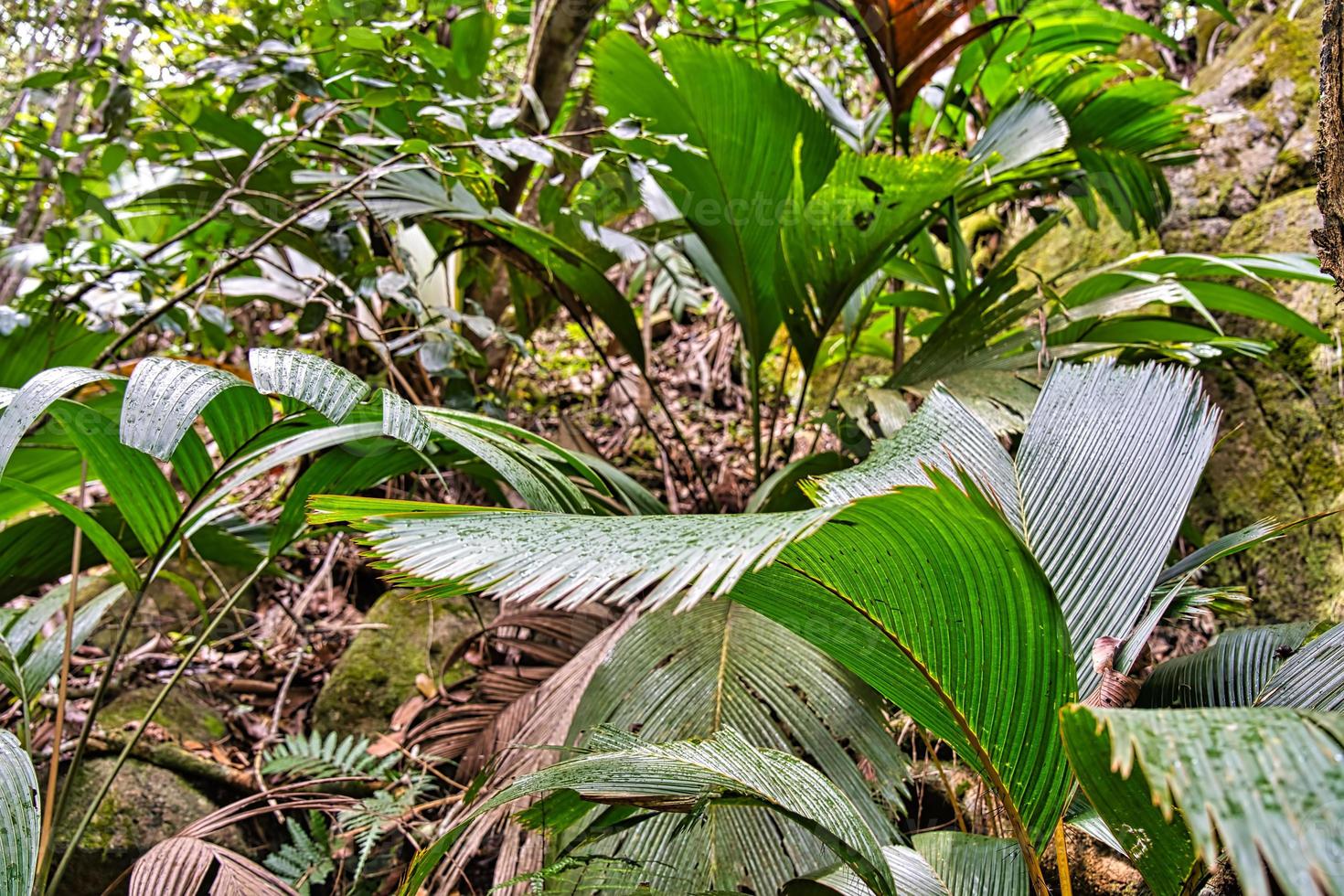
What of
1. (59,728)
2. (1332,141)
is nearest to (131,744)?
(59,728)

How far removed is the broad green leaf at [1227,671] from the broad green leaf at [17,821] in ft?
3.48

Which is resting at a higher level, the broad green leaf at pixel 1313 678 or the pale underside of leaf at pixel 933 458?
the pale underside of leaf at pixel 933 458

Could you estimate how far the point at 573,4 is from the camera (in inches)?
82.5

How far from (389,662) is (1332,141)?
6.30ft

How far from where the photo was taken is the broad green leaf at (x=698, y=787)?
0.64 m

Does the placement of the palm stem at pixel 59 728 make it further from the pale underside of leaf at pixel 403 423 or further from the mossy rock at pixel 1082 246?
the mossy rock at pixel 1082 246

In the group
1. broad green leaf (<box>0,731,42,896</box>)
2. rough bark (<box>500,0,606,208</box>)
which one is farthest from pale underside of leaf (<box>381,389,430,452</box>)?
rough bark (<box>500,0,606,208</box>)

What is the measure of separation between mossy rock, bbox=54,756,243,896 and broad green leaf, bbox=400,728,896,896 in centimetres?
107

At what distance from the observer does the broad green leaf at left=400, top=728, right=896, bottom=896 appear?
64 centimetres

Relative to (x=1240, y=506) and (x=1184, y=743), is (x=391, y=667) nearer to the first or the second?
(x=1184, y=743)

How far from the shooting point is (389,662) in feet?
6.29

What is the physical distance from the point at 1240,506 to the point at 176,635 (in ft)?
8.81

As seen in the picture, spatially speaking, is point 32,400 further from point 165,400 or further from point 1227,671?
point 1227,671

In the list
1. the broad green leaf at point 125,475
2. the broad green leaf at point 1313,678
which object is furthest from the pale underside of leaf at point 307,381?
the broad green leaf at point 1313,678
